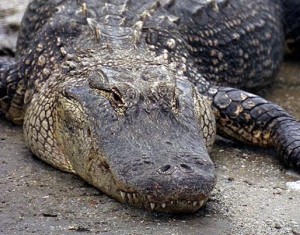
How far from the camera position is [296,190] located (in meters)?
5.86

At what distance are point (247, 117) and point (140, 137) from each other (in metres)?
1.59

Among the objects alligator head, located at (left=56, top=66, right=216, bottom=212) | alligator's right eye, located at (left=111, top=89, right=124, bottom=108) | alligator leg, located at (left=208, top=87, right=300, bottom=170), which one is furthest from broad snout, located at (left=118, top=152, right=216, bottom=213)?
alligator leg, located at (left=208, top=87, right=300, bottom=170)

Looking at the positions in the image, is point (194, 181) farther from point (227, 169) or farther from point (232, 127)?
point (232, 127)

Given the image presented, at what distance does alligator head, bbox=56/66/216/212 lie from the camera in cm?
497

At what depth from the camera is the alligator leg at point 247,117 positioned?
6663 mm

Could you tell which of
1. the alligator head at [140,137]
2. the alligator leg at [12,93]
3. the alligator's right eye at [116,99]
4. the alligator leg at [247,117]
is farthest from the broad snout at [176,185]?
the alligator leg at [12,93]

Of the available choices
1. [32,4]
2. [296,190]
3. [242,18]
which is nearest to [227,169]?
[296,190]

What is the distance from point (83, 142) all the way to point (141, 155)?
631 mm

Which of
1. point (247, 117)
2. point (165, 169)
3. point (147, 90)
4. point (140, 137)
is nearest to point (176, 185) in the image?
point (165, 169)

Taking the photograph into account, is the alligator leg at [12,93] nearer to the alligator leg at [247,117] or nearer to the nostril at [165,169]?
the alligator leg at [247,117]

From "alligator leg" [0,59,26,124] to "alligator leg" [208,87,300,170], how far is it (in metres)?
1.48

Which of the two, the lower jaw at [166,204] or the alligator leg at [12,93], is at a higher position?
the lower jaw at [166,204]

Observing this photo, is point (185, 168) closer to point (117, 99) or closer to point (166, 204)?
point (166, 204)

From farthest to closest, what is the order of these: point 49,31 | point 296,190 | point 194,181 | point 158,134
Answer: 1. point 49,31
2. point 296,190
3. point 158,134
4. point 194,181
